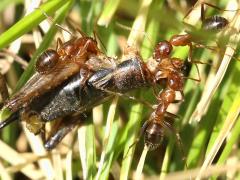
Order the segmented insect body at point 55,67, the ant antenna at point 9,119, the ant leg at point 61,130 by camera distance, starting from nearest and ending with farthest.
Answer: the segmented insect body at point 55,67, the ant antenna at point 9,119, the ant leg at point 61,130

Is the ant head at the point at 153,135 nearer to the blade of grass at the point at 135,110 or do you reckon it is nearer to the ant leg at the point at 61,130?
the blade of grass at the point at 135,110

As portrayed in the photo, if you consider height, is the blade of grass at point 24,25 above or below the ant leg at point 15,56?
above

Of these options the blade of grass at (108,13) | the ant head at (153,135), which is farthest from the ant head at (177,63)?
the blade of grass at (108,13)

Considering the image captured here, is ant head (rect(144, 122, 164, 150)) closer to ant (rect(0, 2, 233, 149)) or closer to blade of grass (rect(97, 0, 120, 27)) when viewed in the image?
ant (rect(0, 2, 233, 149))

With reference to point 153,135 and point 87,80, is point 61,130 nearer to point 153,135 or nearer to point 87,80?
point 87,80

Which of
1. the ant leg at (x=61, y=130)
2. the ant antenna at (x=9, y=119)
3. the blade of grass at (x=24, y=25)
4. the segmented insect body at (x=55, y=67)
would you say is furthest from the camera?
the ant leg at (x=61, y=130)

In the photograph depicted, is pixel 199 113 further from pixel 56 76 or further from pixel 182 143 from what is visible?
pixel 56 76
